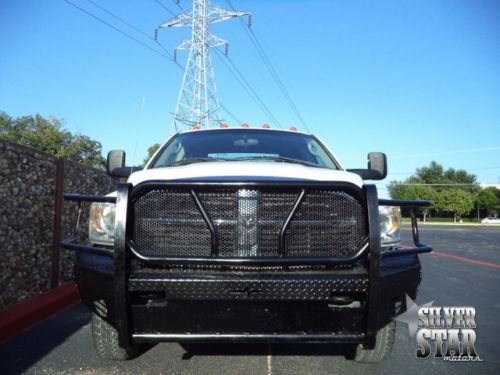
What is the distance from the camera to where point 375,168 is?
13.8ft

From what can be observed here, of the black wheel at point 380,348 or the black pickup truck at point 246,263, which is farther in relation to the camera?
the black wheel at point 380,348

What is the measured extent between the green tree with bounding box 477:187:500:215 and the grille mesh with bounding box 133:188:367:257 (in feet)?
299

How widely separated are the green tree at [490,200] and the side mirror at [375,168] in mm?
89319

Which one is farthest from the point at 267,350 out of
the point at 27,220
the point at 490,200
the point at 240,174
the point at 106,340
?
the point at 490,200

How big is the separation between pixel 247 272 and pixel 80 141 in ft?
98.2

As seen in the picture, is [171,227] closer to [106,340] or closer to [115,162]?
[106,340]

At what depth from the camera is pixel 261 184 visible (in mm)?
2557

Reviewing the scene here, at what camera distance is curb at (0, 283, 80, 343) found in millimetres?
4121

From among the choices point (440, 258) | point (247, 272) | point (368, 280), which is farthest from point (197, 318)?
point (440, 258)

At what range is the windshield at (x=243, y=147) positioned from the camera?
4242mm

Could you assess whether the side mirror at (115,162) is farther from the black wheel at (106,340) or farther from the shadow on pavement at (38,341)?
the shadow on pavement at (38,341)

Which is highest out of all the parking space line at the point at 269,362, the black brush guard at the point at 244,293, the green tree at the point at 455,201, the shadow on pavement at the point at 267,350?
the green tree at the point at 455,201

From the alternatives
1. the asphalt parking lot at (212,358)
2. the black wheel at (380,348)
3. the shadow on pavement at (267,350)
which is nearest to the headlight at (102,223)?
the asphalt parking lot at (212,358)

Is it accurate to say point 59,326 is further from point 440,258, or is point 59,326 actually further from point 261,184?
point 440,258
